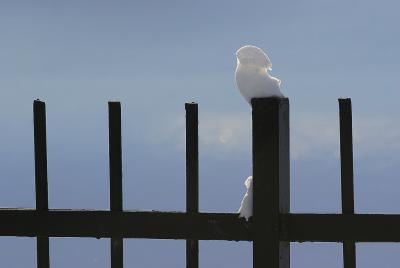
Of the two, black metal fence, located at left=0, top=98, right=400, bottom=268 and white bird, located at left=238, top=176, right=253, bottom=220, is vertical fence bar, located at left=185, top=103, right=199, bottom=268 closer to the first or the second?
black metal fence, located at left=0, top=98, right=400, bottom=268

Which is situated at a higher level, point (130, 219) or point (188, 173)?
point (188, 173)

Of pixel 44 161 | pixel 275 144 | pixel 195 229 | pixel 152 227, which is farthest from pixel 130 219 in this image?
pixel 275 144

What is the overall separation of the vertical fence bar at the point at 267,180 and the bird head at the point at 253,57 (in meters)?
0.26

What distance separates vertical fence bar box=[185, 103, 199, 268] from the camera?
12.6ft

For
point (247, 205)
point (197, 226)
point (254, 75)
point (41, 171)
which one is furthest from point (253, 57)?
point (41, 171)

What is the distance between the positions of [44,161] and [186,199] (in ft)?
2.81

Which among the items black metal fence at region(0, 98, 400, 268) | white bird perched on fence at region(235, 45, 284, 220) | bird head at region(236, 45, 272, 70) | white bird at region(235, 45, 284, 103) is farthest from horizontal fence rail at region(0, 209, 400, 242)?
bird head at region(236, 45, 272, 70)

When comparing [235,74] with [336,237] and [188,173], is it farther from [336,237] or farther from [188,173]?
[336,237]

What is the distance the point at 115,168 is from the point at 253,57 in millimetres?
976

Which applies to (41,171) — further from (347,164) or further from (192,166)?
(347,164)

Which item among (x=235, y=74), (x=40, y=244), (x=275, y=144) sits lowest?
(x=40, y=244)

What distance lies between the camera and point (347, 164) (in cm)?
Answer: 380

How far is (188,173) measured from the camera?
3848 mm

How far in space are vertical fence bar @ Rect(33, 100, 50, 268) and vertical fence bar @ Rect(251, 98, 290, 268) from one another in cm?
121
